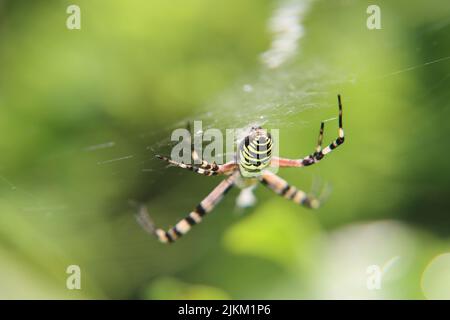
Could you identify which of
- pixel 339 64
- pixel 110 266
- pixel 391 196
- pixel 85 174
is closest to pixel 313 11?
pixel 339 64

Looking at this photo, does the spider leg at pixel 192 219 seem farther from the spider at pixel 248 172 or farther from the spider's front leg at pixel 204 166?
the spider's front leg at pixel 204 166

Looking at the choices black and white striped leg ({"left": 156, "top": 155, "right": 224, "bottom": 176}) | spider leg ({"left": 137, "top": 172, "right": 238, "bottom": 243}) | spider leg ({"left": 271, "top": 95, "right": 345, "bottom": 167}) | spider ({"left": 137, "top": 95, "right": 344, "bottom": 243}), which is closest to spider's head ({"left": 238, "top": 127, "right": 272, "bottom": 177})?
spider ({"left": 137, "top": 95, "right": 344, "bottom": 243})

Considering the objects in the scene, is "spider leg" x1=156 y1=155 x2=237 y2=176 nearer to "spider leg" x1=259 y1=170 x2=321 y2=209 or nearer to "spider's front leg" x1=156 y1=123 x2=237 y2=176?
"spider's front leg" x1=156 y1=123 x2=237 y2=176

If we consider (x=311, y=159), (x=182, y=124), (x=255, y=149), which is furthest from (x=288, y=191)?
(x=255, y=149)

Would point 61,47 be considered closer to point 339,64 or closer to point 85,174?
point 85,174

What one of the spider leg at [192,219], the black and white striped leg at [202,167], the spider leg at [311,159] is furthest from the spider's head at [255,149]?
the spider leg at [192,219]
